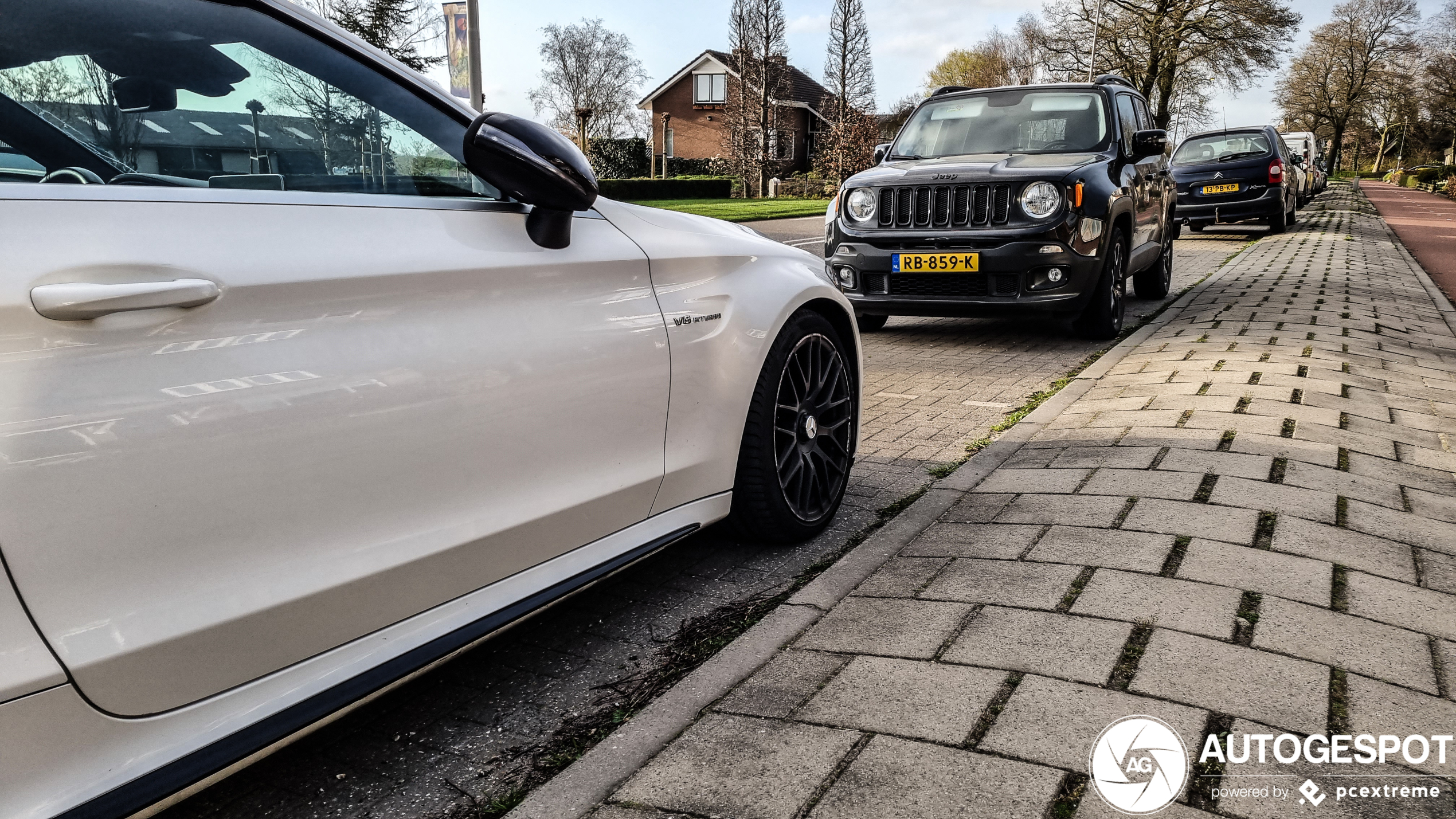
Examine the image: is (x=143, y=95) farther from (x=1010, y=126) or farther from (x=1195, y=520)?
(x=1010, y=126)

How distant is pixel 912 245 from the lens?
23.7 feet

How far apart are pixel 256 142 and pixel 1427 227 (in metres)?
26.5

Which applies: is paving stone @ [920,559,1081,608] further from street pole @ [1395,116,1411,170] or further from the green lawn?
street pole @ [1395,116,1411,170]

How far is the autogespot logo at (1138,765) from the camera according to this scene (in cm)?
187

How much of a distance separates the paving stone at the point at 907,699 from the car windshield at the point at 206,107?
137 cm

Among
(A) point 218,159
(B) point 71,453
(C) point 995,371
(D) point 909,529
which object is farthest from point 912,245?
(B) point 71,453

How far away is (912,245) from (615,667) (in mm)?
5161

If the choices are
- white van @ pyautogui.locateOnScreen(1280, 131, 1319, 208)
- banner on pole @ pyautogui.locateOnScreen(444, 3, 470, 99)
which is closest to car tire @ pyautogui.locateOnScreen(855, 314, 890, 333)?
banner on pole @ pyautogui.locateOnScreen(444, 3, 470, 99)

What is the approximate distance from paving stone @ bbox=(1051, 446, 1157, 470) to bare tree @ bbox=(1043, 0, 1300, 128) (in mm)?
37560

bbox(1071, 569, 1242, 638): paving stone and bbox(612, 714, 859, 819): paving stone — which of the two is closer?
bbox(612, 714, 859, 819): paving stone

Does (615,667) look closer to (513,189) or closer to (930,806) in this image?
(930,806)

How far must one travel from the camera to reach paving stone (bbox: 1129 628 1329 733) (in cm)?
213

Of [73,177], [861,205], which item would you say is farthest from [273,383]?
[861,205]

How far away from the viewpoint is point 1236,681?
2.25 m
